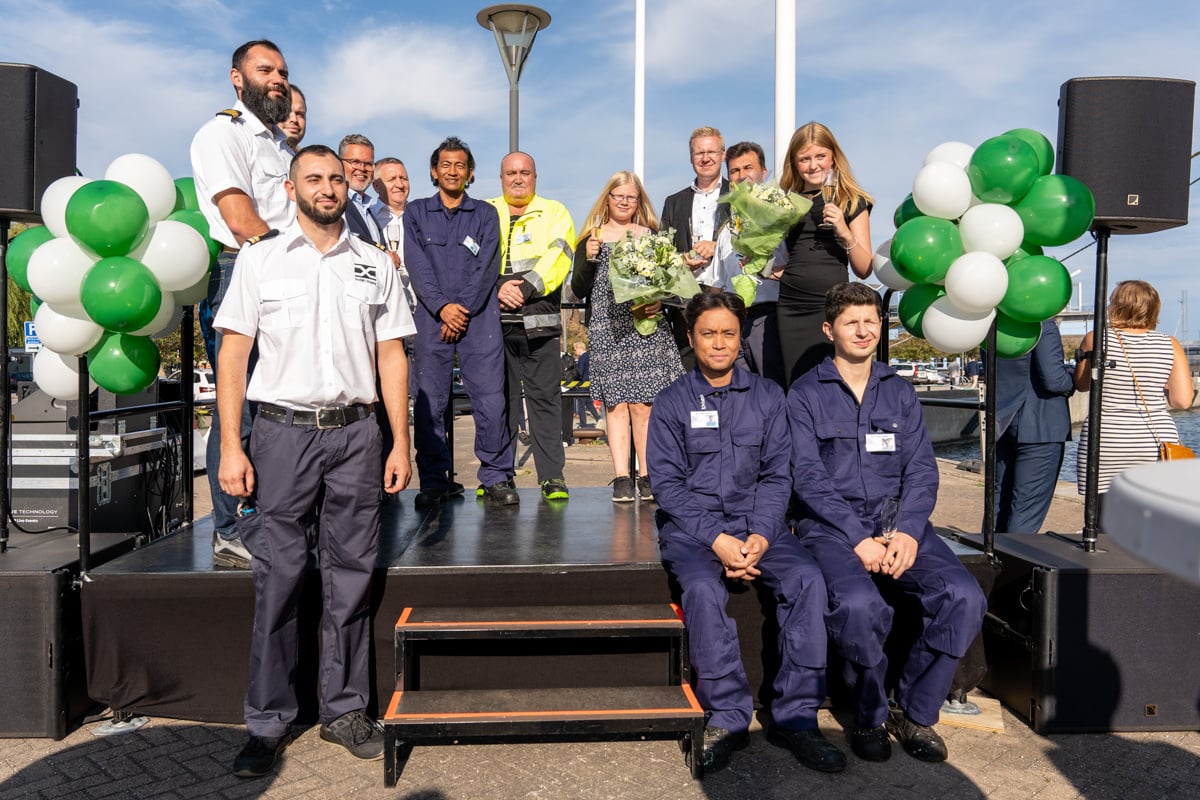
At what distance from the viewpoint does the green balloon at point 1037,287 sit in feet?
11.9

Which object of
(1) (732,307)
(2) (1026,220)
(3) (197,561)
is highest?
(2) (1026,220)

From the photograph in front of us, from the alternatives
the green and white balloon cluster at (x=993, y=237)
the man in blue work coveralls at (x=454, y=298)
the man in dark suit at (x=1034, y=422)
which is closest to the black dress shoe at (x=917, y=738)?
the green and white balloon cluster at (x=993, y=237)

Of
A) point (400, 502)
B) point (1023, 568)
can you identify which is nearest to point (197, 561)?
point (400, 502)

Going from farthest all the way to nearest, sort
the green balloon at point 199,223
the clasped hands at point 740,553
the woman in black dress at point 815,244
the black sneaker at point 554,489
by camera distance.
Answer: the black sneaker at point 554,489, the woman in black dress at point 815,244, the green balloon at point 199,223, the clasped hands at point 740,553

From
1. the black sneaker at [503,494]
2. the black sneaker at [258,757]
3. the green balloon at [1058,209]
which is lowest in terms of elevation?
the black sneaker at [258,757]

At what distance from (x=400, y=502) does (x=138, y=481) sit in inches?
56.2

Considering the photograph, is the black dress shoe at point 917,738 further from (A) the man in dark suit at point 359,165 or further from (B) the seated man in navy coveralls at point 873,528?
(A) the man in dark suit at point 359,165

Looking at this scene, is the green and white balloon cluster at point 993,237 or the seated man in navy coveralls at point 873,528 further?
the green and white balloon cluster at point 993,237

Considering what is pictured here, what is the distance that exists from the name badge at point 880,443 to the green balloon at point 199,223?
110 inches

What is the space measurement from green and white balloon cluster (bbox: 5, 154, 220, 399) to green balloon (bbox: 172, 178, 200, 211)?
2 cm

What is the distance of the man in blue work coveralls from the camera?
15.5 feet

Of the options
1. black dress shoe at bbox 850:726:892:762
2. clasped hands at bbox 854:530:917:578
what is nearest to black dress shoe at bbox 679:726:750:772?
black dress shoe at bbox 850:726:892:762

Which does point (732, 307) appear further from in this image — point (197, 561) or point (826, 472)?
point (197, 561)

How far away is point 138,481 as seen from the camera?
490 cm
